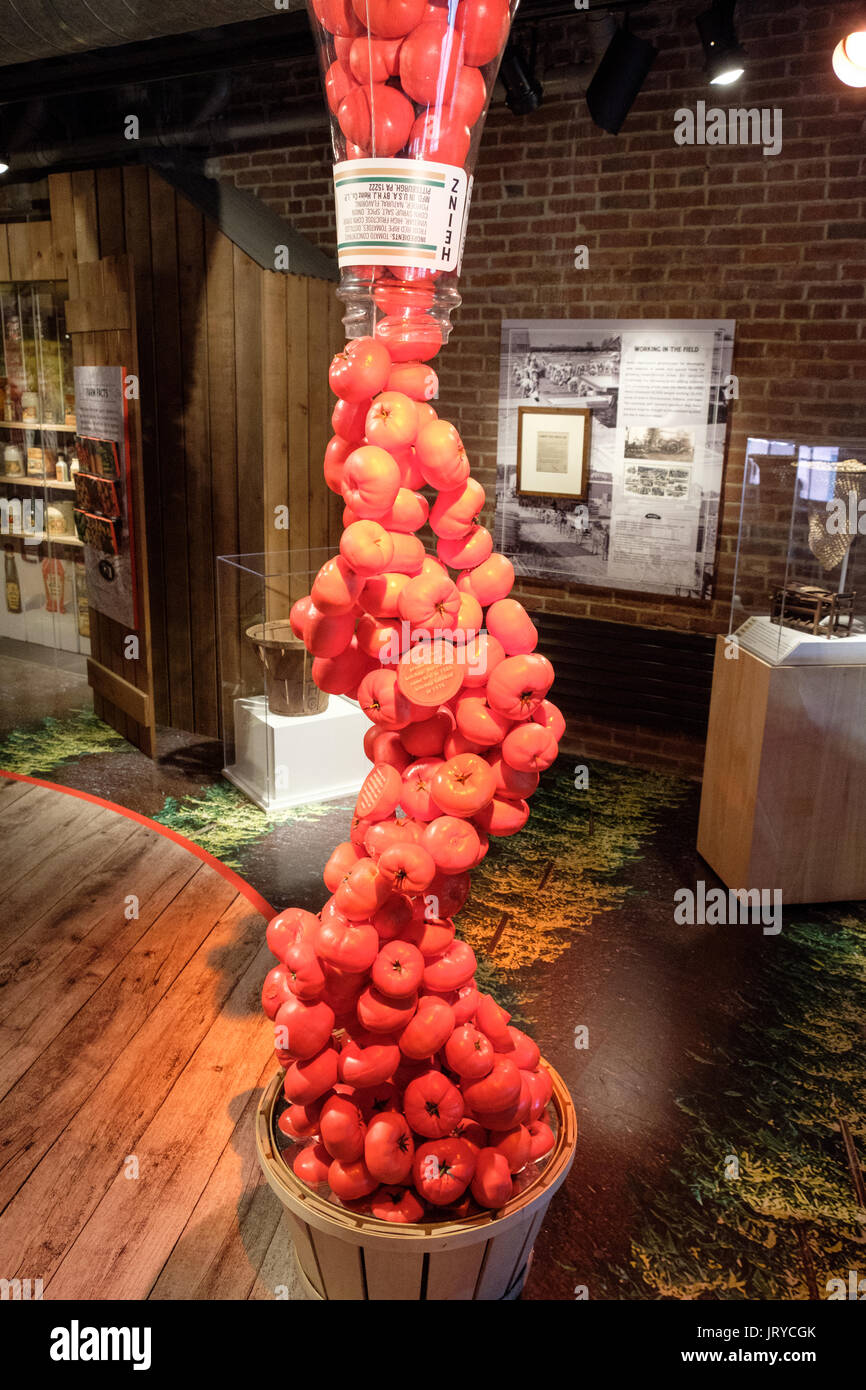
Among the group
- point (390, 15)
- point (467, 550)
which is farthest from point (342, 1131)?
point (390, 15)

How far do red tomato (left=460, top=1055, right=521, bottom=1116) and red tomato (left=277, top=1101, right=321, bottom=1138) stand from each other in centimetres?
25

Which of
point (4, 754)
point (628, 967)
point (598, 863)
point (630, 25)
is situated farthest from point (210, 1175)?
point (630, 25)

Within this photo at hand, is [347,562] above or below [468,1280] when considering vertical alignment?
above

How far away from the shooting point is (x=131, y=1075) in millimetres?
2102

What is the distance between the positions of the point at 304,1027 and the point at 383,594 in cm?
66

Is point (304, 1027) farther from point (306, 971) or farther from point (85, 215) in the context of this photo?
point (85, 215)

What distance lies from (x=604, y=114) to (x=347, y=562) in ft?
12.3

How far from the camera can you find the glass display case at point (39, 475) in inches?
248

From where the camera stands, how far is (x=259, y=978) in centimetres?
236

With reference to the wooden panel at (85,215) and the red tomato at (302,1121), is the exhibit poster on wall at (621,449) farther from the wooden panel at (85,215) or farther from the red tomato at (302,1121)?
the red tomato at (302,1121)

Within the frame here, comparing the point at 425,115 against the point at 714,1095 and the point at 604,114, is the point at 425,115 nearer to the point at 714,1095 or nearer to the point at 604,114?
the point at 714,1095

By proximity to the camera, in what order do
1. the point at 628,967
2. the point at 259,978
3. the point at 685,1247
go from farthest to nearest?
the point at 628,967, the point at 259,978, the point at 685,1247

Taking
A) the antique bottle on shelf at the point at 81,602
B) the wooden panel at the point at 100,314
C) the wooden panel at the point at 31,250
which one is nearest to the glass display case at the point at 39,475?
the antique bottle on shelf at the point at 81,602

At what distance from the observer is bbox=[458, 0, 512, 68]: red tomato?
4.24ft
